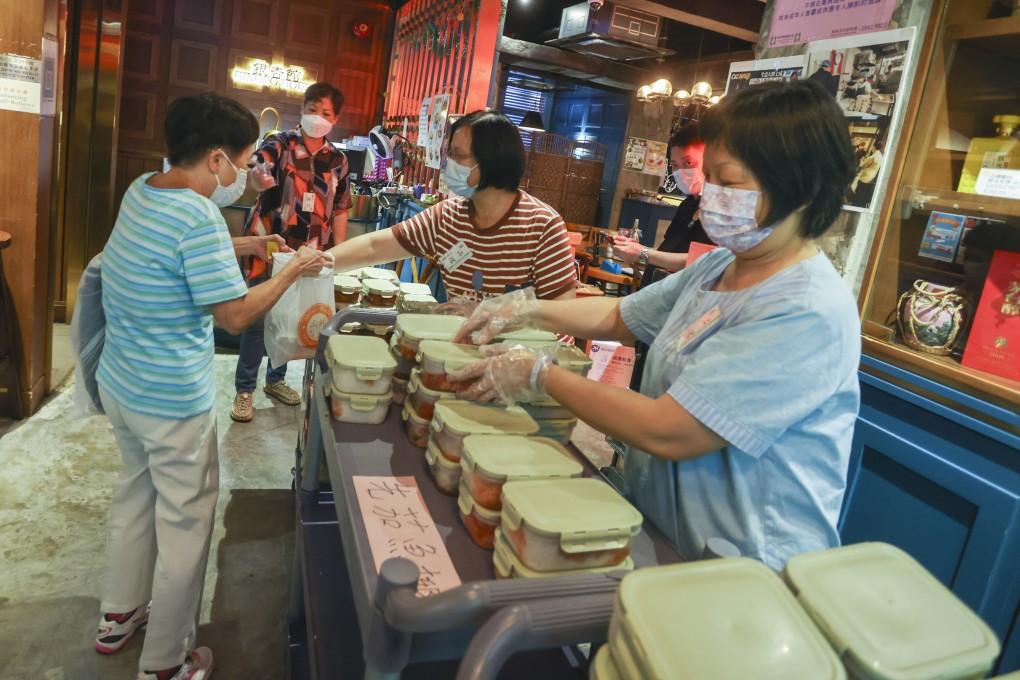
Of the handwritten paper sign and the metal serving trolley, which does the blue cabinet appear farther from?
the handwritten paper sign

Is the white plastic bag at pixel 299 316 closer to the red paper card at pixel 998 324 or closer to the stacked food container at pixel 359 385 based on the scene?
the stacked food container at pixel 359 385

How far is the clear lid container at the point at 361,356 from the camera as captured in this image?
1637 mm

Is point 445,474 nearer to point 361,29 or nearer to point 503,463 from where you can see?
point 503,463

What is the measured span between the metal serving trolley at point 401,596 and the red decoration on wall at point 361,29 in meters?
6.83

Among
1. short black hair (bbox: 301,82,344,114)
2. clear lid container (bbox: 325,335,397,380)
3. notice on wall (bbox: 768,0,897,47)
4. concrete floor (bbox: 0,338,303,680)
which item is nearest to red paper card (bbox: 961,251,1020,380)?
notice on wall (bbox: 768,0,897,47)

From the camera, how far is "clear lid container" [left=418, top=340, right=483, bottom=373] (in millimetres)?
1611

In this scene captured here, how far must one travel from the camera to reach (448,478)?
55.1 inches

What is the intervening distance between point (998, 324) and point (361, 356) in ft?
6.32

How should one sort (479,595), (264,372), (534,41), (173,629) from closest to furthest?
(479,595) < (173,629) < (264,372) < (534,41)

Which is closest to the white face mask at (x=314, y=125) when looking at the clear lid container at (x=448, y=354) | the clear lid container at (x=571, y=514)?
→ the clear lid container at (x=448, y=354)

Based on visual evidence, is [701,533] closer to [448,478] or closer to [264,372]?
[448,478]

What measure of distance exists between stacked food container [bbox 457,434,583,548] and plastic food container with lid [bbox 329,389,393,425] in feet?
1.27

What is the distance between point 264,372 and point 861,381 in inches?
158

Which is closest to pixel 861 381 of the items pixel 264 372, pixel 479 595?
pixel 479 595
